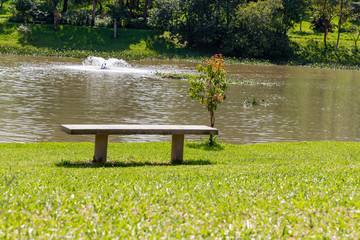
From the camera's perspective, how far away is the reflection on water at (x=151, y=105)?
23562 millimetres

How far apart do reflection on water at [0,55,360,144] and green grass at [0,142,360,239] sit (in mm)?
9889

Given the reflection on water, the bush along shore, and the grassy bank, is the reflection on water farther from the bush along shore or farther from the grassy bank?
the bush along shore

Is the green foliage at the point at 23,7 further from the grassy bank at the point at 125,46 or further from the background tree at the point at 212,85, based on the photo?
the background tree at the point at 212,85

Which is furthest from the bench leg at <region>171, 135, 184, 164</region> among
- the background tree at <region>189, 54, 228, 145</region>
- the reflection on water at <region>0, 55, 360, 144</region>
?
the reflection on water at <region>0, 55, 360, 144</region>

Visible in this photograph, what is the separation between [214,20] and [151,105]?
49273 mm

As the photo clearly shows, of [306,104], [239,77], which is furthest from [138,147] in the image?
[239,77]

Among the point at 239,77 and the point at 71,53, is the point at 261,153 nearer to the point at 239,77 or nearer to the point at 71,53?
the point at 239,77

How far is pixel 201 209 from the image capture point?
824 centimetres

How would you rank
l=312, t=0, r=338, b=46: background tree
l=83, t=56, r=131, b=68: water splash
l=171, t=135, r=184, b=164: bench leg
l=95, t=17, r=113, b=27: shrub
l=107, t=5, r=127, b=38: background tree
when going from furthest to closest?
1. l=312, t=0, r=338, b=46: background tree
2. l=95, t=17, r=113, b=27: shrub
3. l=107, t=5, r=127, b=38: background tree
4. l=83, t=56, r=131, b=68: water splash
5. l=171, t=135, r=184, b=164: bench leg

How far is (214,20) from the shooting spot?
77.4 meters

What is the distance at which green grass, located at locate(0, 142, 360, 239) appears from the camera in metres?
Answer: 7.11

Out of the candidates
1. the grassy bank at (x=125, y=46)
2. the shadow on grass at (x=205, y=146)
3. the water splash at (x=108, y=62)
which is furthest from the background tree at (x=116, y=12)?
the shadow on grass at (x=205, y=146)

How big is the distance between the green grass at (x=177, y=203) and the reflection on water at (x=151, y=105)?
9.89m

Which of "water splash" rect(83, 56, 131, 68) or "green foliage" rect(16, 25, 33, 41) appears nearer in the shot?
"water splash" rect(83, 56, 131, 68)
